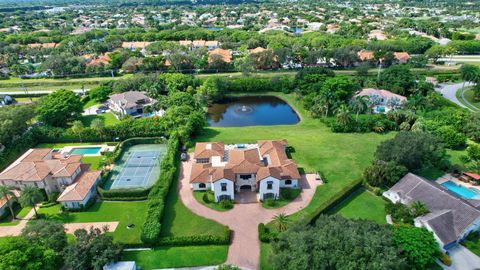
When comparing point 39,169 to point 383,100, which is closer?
point 39,169

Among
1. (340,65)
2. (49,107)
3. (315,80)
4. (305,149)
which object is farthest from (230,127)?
(340,65)

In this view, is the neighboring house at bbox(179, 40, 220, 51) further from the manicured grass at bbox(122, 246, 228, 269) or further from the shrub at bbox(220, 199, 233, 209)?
the manicured grass at bbox(122, 246, 228, 269)

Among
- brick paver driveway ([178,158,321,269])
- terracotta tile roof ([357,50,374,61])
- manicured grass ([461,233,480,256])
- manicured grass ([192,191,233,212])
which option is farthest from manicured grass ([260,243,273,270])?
terracotta tile roof ([357,50,374,61])

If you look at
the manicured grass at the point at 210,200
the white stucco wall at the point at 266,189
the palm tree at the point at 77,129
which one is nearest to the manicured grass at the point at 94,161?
the palm tree at the point at 77,129

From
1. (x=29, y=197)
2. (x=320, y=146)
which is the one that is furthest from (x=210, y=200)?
(x=320, y=146)

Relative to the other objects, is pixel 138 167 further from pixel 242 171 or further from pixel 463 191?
pixel 463 191

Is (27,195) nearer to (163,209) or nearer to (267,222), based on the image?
(163,209)
